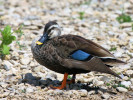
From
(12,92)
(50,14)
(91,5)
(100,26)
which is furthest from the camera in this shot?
(91,5)

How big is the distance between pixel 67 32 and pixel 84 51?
3.78 metres

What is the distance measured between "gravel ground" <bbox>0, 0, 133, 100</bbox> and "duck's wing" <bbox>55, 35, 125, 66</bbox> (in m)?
0.66

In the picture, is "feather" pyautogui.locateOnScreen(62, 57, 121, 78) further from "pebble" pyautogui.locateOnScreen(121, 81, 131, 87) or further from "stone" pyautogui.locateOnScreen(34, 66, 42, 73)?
"stone" pyautogui.locateOnScreen(34, 66, 42, 73)

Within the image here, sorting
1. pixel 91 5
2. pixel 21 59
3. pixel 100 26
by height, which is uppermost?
pixel 91 5

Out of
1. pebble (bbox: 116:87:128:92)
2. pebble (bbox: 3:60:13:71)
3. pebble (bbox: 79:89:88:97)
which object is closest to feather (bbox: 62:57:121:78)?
pebble (bbox: 79:89:88:97)

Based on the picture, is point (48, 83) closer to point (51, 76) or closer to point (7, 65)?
point (51, 76)

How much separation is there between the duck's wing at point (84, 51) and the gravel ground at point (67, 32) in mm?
663

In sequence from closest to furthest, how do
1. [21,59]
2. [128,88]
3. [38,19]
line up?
1. [128,88]
2. [21,59]
3. [38,19]

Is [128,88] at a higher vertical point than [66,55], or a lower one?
lower

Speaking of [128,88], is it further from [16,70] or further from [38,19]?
[38,19]

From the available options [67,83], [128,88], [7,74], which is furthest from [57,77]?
[128,88]

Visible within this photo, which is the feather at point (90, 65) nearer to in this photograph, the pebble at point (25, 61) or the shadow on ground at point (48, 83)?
the shadow on ground at point (48, 83)

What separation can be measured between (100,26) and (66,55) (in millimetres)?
4473

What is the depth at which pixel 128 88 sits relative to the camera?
5895mm
